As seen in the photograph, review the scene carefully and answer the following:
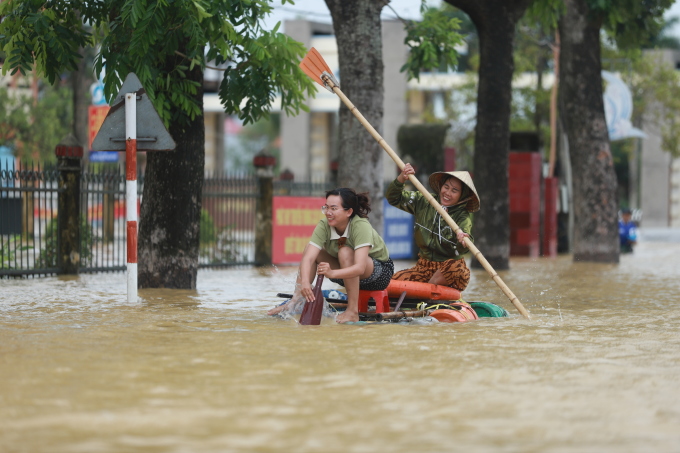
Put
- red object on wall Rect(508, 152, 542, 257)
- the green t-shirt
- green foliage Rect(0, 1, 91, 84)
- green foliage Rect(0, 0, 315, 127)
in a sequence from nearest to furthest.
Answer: the green t-shirt → green foliage Rect(0, 0, 315, 127) → green foliage Rect(0, 1, 91, 84) → red object on wall Rect(508, 152, 542, 257)

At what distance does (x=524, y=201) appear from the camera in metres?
21.2

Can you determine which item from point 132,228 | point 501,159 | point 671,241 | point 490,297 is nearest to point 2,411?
point 132,228

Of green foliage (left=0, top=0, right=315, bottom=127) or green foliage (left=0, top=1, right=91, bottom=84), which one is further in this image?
green foliage (left=0, top=1, right=91, bottom=84)

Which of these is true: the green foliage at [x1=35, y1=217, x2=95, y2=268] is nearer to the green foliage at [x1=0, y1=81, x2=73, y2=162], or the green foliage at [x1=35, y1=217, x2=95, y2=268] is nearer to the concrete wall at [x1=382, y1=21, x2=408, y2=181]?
the green foliage at [x1=0, y1=81, x2=73, y2=162]

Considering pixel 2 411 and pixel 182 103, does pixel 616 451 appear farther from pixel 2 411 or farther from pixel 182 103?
pixel 182 103

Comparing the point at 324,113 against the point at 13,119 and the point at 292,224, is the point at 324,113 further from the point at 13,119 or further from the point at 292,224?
the point at 292,224

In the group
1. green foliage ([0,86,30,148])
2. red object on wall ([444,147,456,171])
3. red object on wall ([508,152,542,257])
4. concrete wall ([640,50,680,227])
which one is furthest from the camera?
concrete wall ([640,50,680,227])

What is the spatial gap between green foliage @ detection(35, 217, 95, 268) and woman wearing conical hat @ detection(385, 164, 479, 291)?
6.67 metres

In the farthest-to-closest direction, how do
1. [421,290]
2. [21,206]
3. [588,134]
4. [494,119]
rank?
[588,134]
[494,119]
[21,206]
[421,290]

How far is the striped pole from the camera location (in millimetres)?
9812

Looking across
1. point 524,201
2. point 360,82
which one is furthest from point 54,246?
point 524,201

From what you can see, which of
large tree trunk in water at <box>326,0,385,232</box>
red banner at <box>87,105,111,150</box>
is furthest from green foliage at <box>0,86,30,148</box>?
large tree trunk in water at <box>326,0,385,232</box>

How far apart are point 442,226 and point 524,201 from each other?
12384 mm

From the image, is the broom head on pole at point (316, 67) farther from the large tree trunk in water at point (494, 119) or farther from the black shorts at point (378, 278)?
the large tree trunk in water at point (494, 119)
